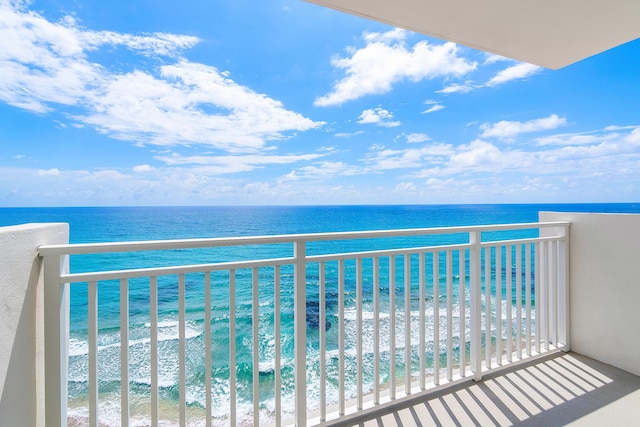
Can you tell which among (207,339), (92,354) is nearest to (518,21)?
(207,339)

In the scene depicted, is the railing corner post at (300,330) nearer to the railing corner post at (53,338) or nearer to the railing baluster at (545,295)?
the railing corner post at (53,338)

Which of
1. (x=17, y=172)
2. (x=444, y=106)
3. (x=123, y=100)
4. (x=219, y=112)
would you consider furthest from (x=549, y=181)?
(x=17, y=172)

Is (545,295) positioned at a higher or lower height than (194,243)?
lower

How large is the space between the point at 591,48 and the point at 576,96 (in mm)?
24838

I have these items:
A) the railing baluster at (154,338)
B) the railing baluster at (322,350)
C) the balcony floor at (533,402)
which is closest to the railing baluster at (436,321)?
the balcony floor at (533,402)

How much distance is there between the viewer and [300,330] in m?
1.56

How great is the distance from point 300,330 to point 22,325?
3.38ft

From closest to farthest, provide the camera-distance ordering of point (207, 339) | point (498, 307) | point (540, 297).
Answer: point (207, 339) < point (498, 307) < point (540, 297)

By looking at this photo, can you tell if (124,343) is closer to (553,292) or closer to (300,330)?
(300,330)

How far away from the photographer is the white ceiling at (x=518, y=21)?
5.39ft

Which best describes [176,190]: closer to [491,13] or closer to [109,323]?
[109,323]

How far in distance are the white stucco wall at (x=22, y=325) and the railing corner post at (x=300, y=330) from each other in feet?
3.19

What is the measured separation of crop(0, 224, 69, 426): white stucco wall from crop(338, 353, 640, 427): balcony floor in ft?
4.47

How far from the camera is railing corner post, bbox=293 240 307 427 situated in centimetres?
155
